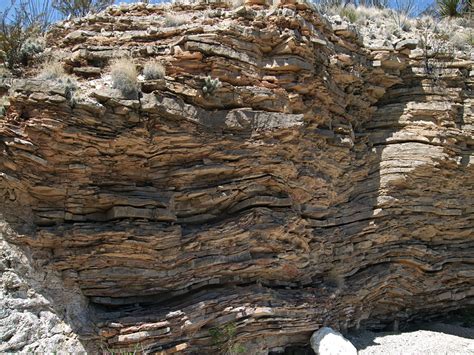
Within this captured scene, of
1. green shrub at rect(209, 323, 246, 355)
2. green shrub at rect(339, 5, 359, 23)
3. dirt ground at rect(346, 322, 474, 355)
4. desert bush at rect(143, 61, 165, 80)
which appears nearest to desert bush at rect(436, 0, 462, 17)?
green shrub at rect(339, 5, 359, 23)

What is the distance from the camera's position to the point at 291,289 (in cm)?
958

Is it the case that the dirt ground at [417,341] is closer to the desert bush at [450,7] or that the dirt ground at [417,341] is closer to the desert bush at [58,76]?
the desert bush at [58,76]

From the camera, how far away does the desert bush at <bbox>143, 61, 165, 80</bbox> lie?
8188mm

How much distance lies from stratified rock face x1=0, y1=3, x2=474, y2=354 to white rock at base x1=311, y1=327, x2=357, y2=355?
0.72 feet

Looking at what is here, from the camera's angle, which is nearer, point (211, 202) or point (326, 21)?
point (211, 202)

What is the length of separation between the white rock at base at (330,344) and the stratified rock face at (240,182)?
0.22m

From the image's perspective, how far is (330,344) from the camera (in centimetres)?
918

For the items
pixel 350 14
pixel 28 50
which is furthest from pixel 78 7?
pixel 350 14

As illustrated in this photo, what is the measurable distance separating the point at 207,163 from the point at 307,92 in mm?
2699

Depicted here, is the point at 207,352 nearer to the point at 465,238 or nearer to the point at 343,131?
the point at 343,131

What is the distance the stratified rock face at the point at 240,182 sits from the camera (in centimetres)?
756

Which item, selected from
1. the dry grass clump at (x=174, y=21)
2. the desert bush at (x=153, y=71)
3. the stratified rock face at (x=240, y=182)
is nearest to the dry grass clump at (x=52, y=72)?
the stratified rock face at (x=240, y=182)

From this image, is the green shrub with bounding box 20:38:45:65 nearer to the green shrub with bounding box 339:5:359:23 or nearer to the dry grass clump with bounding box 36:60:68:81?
the dry grass clump with bounding box 36:60:68:81

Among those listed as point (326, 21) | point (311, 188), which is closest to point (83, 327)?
point (311, 188)
